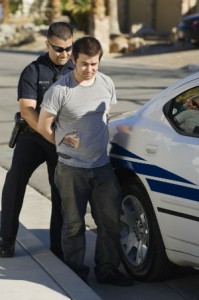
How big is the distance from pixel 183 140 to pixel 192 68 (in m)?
19.4

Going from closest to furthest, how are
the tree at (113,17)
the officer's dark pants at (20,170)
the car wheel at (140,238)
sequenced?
1. the car wheel at (140,238)
2. the officer's dark pants at (20,170)
3. the tree at (113,17)

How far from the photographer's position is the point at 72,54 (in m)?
5.14

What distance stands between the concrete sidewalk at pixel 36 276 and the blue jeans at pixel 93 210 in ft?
0.59

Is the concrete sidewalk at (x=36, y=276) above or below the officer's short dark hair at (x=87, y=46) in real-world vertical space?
below

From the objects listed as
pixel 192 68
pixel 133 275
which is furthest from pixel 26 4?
pixel 133 275

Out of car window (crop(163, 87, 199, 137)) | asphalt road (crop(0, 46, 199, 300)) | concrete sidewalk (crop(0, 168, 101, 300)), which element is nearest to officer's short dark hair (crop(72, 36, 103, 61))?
car window (crop(163, 87, 199, 137))

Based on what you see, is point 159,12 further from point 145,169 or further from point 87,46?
point 87,46

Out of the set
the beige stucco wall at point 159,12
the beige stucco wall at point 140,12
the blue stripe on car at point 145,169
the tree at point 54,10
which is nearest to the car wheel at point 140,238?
the blue stripe on car at point 145,169

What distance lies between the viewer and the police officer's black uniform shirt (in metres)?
5.52

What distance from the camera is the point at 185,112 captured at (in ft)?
17.5

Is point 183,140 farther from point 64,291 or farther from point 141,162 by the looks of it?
point 64,291

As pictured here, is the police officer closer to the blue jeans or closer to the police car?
the blue jeans

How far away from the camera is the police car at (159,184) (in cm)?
500

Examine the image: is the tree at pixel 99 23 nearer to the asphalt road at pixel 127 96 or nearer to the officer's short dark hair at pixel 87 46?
the asphalt road at pixel 127 96
